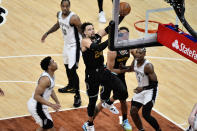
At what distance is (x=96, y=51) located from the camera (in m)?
7.50

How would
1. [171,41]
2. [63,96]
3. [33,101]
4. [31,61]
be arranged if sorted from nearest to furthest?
1. [171,41]
2. [33,101]
3. [63,96]
4. [31,61]

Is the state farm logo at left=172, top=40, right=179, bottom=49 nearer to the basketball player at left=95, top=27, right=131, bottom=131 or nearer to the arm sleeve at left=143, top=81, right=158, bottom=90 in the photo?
the arm sleeve at left=143, top=81, right=158, bottom=90

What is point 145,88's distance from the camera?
753cm

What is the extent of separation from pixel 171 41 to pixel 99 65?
2102 millimetres

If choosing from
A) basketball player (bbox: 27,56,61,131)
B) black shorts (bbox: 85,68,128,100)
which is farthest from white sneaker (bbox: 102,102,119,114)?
basketball player (bbox: 27,56,61,131)

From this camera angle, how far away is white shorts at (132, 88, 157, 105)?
749cm

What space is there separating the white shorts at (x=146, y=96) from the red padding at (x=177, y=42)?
1.74m

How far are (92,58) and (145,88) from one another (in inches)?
38.3

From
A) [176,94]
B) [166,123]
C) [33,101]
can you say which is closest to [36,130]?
[33,101]

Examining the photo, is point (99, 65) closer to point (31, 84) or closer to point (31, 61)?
point (31, 84)

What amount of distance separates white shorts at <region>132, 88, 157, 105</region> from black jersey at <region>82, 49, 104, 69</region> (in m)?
0.81

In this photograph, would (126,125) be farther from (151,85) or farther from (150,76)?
(150,76)

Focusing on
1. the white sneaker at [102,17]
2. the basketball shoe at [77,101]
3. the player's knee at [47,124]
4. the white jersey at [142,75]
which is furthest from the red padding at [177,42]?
the white sneaker at [102,17]

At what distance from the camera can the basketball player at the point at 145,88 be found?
7.42m
